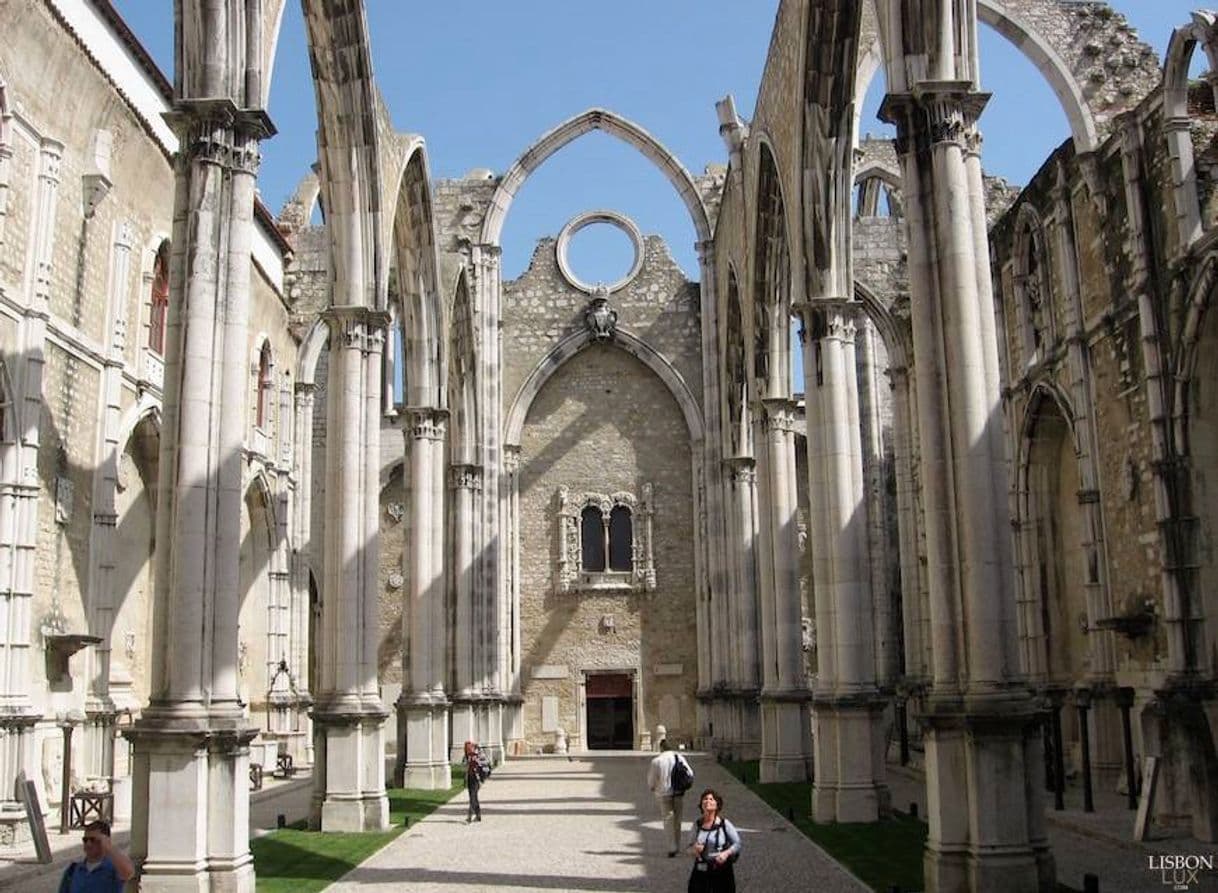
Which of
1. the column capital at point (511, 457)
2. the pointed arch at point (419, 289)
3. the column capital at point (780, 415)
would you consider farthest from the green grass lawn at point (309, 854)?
the column capital at point (511, 457)

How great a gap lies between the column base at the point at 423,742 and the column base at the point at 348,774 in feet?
15.3

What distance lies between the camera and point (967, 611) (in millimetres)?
9844

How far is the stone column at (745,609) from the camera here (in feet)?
84.5

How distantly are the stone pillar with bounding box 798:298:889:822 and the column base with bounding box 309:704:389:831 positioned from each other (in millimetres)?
5231

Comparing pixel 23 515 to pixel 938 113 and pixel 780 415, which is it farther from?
pixel 780 415

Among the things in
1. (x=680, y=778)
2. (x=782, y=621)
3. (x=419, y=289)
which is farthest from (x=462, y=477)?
(x=680, y=778)

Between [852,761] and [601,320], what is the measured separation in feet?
61.6

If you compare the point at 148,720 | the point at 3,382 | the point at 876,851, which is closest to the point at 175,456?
the point at 148,720

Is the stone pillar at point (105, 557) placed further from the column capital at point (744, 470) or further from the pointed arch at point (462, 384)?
the column capital at point (744, 470)

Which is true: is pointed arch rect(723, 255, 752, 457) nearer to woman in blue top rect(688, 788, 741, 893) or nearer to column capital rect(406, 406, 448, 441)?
column capital rect(406, 406, 448, 441)

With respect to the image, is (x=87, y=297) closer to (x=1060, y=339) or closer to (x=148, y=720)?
(x=148, y=720)

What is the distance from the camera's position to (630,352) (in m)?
32.5

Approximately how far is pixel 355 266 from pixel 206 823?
27.3 feet

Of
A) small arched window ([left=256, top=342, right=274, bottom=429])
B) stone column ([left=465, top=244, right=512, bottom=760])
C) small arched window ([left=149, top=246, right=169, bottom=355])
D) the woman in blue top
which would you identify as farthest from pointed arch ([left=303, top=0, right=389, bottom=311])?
stone column ([left=465, top=244, right=512, bottom=760])
